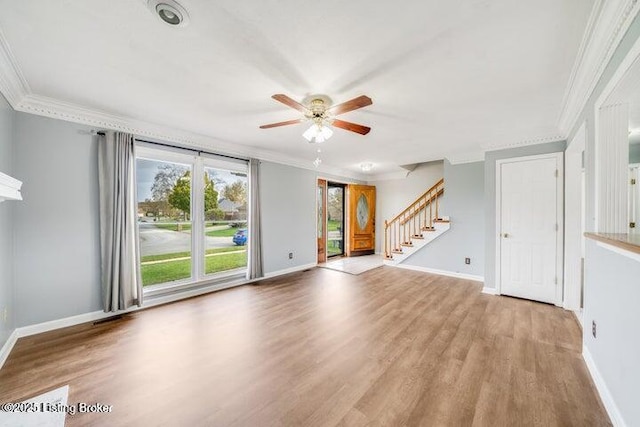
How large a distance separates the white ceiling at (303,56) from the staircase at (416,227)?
8.30 ft

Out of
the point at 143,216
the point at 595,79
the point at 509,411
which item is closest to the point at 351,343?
the point at 509,411

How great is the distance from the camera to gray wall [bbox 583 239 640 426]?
1.28 m

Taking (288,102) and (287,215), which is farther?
(287,215)

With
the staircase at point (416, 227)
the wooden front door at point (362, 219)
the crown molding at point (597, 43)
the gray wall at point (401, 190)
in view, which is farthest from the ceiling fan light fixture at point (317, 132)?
the gray wall at point (401, 190)

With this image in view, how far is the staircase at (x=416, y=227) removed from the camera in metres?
5.18

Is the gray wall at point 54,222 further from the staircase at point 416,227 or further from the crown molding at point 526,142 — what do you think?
the crown molding at point 526,142

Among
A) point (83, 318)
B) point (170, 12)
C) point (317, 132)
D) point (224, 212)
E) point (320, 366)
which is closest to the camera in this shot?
point (170, 12)

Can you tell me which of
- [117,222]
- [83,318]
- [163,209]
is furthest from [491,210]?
[83,318]

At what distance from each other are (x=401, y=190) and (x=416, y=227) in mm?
1422

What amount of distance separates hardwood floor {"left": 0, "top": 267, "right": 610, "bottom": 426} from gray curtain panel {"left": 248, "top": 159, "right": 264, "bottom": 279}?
1138mm

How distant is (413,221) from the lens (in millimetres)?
6125

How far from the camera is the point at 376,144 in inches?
165

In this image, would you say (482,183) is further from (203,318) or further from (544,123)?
(203,318)

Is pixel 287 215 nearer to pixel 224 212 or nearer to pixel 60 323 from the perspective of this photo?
pixel 224 212
